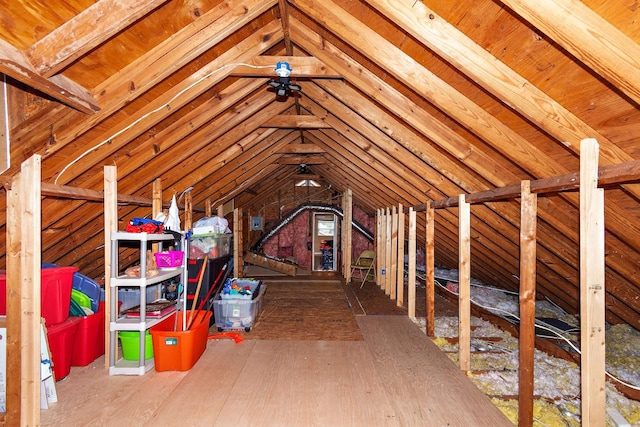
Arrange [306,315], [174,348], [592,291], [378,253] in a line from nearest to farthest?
[592,291], [174,348], [306,315], [378,253]

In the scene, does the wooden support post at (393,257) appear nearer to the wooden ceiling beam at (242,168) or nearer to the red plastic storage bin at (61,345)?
the wooden ceiling beam at (242,168)

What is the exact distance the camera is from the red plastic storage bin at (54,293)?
2.81m

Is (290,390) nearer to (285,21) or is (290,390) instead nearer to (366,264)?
(285,21)

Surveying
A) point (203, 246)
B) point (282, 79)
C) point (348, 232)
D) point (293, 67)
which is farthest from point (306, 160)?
point (282, 79)

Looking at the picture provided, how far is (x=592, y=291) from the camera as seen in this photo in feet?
5.65

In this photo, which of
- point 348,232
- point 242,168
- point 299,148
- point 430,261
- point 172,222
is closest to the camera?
point 172,222

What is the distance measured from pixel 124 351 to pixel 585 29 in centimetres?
396

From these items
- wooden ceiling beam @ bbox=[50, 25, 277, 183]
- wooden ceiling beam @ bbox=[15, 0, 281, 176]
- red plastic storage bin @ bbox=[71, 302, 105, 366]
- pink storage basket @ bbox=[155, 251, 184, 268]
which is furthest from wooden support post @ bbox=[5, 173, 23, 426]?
pink storage basket @ bbox=[155, 251, 184, 268]

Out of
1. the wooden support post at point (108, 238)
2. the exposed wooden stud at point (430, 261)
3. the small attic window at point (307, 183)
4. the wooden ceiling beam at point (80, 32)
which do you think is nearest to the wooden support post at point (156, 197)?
the wooden support post at point (108, 238)

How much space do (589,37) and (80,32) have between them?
7.33 ft

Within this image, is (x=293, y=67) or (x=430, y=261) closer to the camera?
(x=293, y=67)

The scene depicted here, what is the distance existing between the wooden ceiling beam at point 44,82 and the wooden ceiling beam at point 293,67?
122 centimetres

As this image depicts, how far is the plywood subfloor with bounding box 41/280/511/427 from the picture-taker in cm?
244

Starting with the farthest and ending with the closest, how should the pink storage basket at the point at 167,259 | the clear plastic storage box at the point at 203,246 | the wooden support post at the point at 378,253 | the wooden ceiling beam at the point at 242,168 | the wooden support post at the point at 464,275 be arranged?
the wooden support post at the point at 378,253
the wooden ceiling beam at the point at 242,168
the clear plastic storage box at the point at 203,246
the pink storage basket at the point at 167,259
the wooden support post at the point at 464,275
